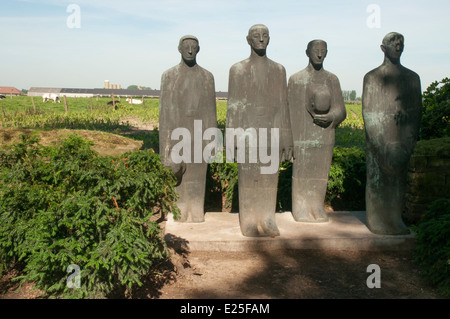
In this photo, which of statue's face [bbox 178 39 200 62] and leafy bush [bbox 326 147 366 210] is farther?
leafy bush [bbox 326 147 366 210]

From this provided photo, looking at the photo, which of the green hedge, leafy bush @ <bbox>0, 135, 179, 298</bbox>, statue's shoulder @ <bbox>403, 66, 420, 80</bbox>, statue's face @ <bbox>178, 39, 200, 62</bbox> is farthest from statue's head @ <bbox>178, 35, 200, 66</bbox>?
statue's shoulder @ <bbox>403, 66, 420, 80</bbox>

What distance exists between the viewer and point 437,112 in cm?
688

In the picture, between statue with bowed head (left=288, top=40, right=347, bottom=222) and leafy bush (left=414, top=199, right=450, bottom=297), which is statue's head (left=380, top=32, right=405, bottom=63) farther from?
leafy bush (left=414, top=199, right=450, bottom=297)

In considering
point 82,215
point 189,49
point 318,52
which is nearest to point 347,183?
point 318,52

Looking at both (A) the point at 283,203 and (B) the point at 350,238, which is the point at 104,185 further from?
(A) the point at 283,203

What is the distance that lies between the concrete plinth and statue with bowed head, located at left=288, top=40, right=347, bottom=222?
0.36 m

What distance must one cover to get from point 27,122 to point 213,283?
15268 millimetres

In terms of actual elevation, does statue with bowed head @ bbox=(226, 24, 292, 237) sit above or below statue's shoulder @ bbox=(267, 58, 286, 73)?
below

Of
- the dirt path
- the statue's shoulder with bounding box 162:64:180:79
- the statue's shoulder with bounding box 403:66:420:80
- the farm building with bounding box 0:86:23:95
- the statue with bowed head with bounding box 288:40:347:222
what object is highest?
the farm building with bounding box 0:86:23:95

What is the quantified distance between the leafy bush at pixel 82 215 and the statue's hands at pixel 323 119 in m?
2.07

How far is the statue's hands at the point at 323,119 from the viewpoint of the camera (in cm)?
506

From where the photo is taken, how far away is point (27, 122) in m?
16.7

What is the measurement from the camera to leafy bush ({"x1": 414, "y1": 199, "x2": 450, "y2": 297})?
12.7 feet
